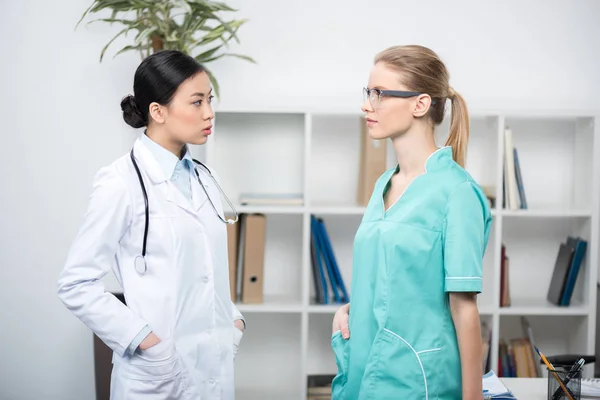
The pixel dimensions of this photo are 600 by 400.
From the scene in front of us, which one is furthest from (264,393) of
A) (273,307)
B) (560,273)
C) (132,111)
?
(132,111)

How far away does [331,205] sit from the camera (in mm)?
3109

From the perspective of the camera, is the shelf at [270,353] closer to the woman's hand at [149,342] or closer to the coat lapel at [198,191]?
the coat lapel at [198,191]

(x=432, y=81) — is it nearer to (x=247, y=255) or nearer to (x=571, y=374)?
(x=571, y=374)

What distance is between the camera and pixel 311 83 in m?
3.23

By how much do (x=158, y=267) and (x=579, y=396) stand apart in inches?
43.1

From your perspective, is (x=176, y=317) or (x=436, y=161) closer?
(x=436, y=161)

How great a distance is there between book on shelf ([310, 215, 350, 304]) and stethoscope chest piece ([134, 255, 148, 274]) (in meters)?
1.45

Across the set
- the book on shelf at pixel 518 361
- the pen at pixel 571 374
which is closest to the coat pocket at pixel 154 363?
the pen at pixel 571 374

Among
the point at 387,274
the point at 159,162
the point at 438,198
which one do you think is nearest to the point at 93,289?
the point at 159,162

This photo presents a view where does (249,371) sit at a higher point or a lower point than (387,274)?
lower

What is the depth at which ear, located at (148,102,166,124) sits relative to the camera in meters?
1.79

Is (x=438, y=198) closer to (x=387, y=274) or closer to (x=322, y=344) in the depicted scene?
(x=387, y=274)

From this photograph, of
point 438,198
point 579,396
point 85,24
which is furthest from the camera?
point 85,24

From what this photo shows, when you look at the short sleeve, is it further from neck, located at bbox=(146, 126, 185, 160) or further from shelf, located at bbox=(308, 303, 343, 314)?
shelf, located at bbox=(308, 303, 343, 314)
